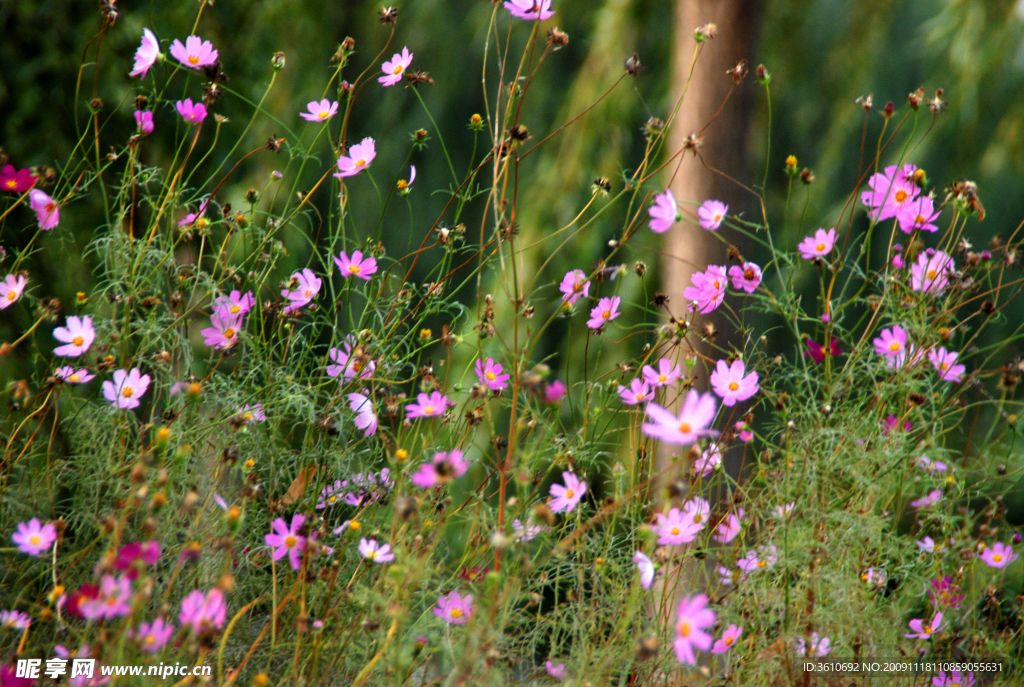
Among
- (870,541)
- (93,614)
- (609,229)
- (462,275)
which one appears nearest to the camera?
(93,614)

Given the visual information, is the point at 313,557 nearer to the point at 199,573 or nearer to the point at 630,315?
the point at 199,573

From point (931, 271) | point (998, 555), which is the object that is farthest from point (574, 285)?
point (998, 555)

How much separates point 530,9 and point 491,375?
51 centimetres

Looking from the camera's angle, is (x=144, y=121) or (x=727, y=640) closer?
(x=727, y=640)

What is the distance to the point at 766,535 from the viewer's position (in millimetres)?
1163

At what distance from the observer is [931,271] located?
4.06ft

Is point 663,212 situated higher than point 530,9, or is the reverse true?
point 530,9

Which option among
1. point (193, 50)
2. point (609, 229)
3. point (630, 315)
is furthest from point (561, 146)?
point (193, 50)

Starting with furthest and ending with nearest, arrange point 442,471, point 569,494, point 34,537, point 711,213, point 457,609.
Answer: point 711,213, point 569,494, point 457,609, point 34,537, point 442,471

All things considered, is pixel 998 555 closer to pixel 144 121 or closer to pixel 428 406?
pixel 428 406

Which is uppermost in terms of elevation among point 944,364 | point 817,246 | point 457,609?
point 817,246

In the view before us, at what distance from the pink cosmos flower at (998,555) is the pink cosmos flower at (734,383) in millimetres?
487

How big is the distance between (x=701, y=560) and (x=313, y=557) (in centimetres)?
56

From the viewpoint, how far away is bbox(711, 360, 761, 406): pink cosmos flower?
1100 mm
